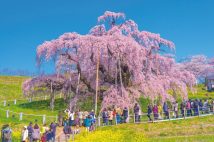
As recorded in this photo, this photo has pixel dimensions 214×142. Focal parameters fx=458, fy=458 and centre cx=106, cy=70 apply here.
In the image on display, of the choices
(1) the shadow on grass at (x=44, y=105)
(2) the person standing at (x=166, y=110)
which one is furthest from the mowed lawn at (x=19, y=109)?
(2) the person standing at (x=166, y=110)

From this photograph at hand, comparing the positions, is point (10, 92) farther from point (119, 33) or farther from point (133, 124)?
point (133, 124)

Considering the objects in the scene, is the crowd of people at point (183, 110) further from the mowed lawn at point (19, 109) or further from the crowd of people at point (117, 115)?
the mowed lawn at point (19, 109)

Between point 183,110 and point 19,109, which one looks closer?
point 183,110

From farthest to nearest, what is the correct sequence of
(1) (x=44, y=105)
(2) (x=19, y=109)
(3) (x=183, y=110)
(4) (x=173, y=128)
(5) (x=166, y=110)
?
(1) (x=44, y=105)
(2) (x=19, y=109)
(3) (x=183, y=110)
(5) (x=166, y=110)
(4) (x=173, y=128)

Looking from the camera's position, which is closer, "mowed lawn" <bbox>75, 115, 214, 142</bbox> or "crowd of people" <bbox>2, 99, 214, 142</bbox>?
"crowd of people" <bbox>2, 99, 214, 142</bbox>

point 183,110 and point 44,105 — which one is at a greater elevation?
point 44,105

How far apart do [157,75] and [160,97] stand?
3.04m

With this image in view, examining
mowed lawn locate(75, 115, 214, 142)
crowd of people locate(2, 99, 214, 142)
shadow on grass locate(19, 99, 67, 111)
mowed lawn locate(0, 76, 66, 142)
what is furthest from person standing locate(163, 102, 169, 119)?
shadow on grass locate(19, 99, 67, 111)

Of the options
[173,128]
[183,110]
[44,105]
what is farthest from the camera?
[44,105]

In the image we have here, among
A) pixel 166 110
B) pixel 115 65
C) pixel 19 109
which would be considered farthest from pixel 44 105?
pixel 166 110

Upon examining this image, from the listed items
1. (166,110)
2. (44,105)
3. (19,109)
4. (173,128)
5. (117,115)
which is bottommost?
(173,128)

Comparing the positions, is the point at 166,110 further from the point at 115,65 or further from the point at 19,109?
the point at 19,109

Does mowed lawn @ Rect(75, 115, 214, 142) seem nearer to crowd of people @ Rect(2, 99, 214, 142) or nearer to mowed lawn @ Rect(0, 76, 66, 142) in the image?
crowd of people @ Rect(2, 99, 214, 142)

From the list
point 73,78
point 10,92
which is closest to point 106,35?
point 73,78
